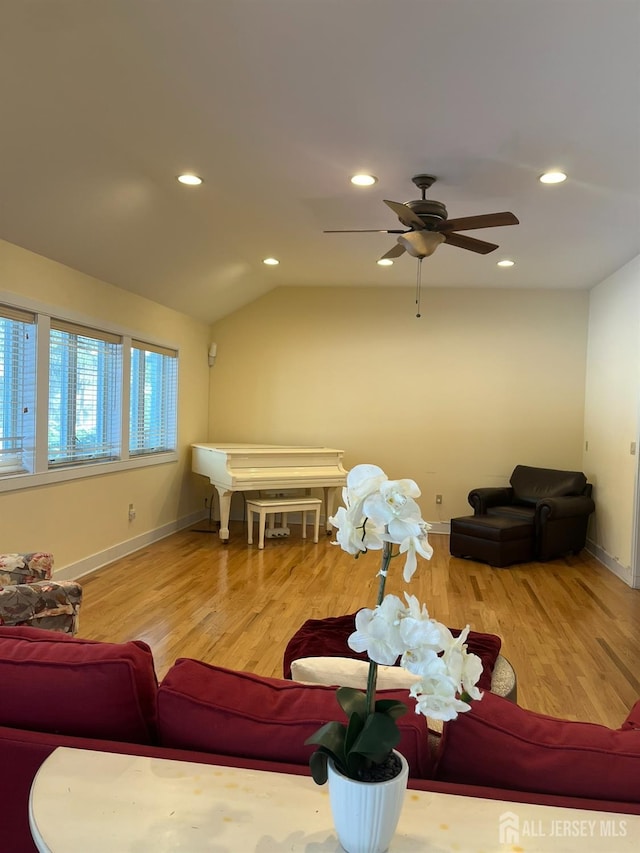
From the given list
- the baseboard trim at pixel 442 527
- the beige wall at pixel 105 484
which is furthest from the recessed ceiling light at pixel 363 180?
the baseboard trim at pixel 442 527

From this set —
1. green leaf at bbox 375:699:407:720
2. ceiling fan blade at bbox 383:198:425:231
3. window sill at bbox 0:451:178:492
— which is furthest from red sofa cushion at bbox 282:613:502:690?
window sill at bbox 0:451:178:492

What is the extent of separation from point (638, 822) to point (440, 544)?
214 inches

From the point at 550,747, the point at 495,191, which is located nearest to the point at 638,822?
the point at 550,747

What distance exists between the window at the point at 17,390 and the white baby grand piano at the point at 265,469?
1.98 m

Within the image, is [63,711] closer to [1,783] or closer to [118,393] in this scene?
[1,783]

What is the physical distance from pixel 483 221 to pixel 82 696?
2981mm

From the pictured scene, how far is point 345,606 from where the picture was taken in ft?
13.6

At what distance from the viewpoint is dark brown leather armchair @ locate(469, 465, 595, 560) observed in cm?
546

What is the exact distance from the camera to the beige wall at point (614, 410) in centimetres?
499

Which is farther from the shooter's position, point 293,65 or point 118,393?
point 118,393

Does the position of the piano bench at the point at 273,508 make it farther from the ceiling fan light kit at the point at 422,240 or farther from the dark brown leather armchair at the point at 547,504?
the ceiling fan light kit at the point at 422,240

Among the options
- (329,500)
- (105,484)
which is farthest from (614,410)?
(105,484)

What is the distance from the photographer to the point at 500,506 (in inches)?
242

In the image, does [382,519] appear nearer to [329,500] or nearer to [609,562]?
[609,562]
